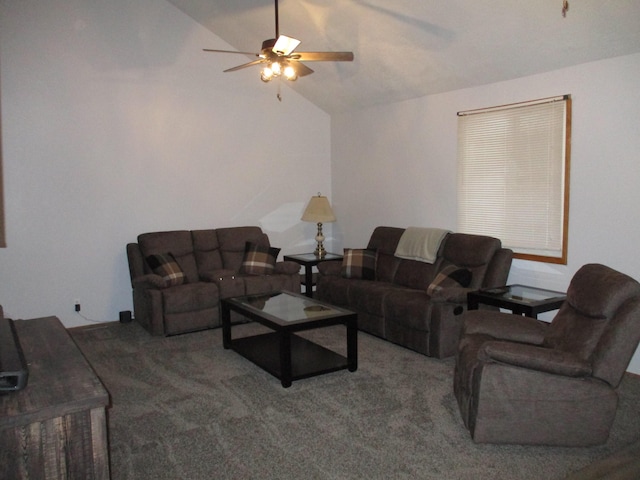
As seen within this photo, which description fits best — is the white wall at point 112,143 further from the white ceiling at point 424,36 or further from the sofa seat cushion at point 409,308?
the sofa seat cushion at point 409,308

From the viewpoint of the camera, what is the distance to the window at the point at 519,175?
418 cm

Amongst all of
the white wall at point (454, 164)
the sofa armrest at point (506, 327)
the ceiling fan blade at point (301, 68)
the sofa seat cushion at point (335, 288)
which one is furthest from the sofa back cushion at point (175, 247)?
the sofa armrest at point (506, 327)

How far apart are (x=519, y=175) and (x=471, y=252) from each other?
0.77m

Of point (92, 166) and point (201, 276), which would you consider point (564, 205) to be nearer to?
point (201, 276)

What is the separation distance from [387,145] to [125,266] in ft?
10.2

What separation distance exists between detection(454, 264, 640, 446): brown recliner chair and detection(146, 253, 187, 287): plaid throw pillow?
3.23 m

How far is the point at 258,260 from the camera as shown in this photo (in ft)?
18.6

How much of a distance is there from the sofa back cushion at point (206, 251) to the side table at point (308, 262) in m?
0.90

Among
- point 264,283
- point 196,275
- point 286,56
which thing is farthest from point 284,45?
point 196,275

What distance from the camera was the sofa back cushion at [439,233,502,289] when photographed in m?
4.44

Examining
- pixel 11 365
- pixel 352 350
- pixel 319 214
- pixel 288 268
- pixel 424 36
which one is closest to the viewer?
pixel 11 365

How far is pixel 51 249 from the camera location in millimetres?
5137

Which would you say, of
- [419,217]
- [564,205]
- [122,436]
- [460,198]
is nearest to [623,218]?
[564,205]

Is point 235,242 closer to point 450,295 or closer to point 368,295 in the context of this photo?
point 368,295
